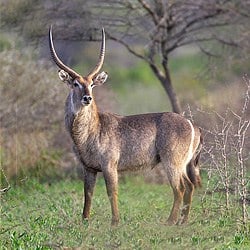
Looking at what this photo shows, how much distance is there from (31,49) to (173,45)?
110 inches

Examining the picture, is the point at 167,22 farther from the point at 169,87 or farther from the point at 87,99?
the point at 87,99

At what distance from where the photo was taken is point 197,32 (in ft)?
59.3

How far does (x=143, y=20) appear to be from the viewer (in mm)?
17688

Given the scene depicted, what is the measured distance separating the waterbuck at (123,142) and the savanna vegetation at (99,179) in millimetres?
243

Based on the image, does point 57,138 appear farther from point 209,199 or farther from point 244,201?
point 244,201

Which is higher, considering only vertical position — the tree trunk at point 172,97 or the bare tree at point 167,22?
the bare tree at point 167,22

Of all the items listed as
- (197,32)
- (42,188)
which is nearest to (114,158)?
(42,188)

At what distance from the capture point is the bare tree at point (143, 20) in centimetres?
1733

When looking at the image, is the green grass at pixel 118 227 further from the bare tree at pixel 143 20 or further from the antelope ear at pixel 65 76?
the bare tree at pixel 143 20

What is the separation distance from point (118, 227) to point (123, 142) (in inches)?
119

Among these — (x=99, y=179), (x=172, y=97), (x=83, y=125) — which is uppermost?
(x=83, y=125)

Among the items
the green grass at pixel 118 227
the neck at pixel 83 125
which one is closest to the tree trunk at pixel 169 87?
the green grass at pixel 118 227

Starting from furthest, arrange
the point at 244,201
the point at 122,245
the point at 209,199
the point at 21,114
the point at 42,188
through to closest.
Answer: the point at 21,114 < the point at 42,188 < the point at 209,199 < the point at 244,201 < the point at 122,245

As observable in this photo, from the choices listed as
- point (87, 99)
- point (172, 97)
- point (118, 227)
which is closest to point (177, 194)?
point (87, 99)
